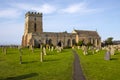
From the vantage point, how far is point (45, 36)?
8350 centimetres

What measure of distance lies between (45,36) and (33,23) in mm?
7754

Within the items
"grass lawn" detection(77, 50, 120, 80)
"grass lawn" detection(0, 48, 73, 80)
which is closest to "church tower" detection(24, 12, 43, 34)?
"grass lawn" detection(0, 48, 73, 80)

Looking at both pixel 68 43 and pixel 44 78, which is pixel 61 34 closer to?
pixel 68 43

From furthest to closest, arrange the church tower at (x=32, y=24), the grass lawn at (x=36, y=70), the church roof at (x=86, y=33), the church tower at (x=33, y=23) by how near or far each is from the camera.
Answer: the church roof at (x=86, y=33), the church tower at (x=33, y=23), the church tower at (x=32, y=24), the grass lawn at (x=36, y=70)

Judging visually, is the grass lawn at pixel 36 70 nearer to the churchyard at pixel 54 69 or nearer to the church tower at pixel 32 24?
the churchyard at pixel 54 69

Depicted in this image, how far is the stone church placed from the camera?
81.8 m

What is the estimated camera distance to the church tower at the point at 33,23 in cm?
8591

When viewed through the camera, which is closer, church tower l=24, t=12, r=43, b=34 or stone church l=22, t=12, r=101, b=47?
stone church l=22, t=12, r=101, b=47

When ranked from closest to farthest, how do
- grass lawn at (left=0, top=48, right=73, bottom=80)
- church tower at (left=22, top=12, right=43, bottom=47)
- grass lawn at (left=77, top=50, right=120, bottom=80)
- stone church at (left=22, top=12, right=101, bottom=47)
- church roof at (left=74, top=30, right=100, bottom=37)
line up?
grass lawn at (left=77, top=50, right=120, bottom=80)
grass lawn at (left=0, top=48, right=73, bottom=80)
stone church at (left=22, top=12, right=101, bottom=47)
church tower at (left=22, top=12, right=43, bottom=47)
church roof at (left=74, top=30, right=100, bottom=37)

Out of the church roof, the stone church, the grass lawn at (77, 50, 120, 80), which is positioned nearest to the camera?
the grass lawn at (77, 50, 120, 80)

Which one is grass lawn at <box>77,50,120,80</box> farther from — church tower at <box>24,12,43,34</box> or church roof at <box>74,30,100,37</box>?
church roof at <box>74,30,100,37</box>

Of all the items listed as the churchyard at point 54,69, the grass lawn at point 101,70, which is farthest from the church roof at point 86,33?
the grass lawn at point 101,70

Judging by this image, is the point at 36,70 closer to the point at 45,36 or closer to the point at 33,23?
the point at 45,36

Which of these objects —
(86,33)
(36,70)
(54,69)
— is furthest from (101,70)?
(86,33)
